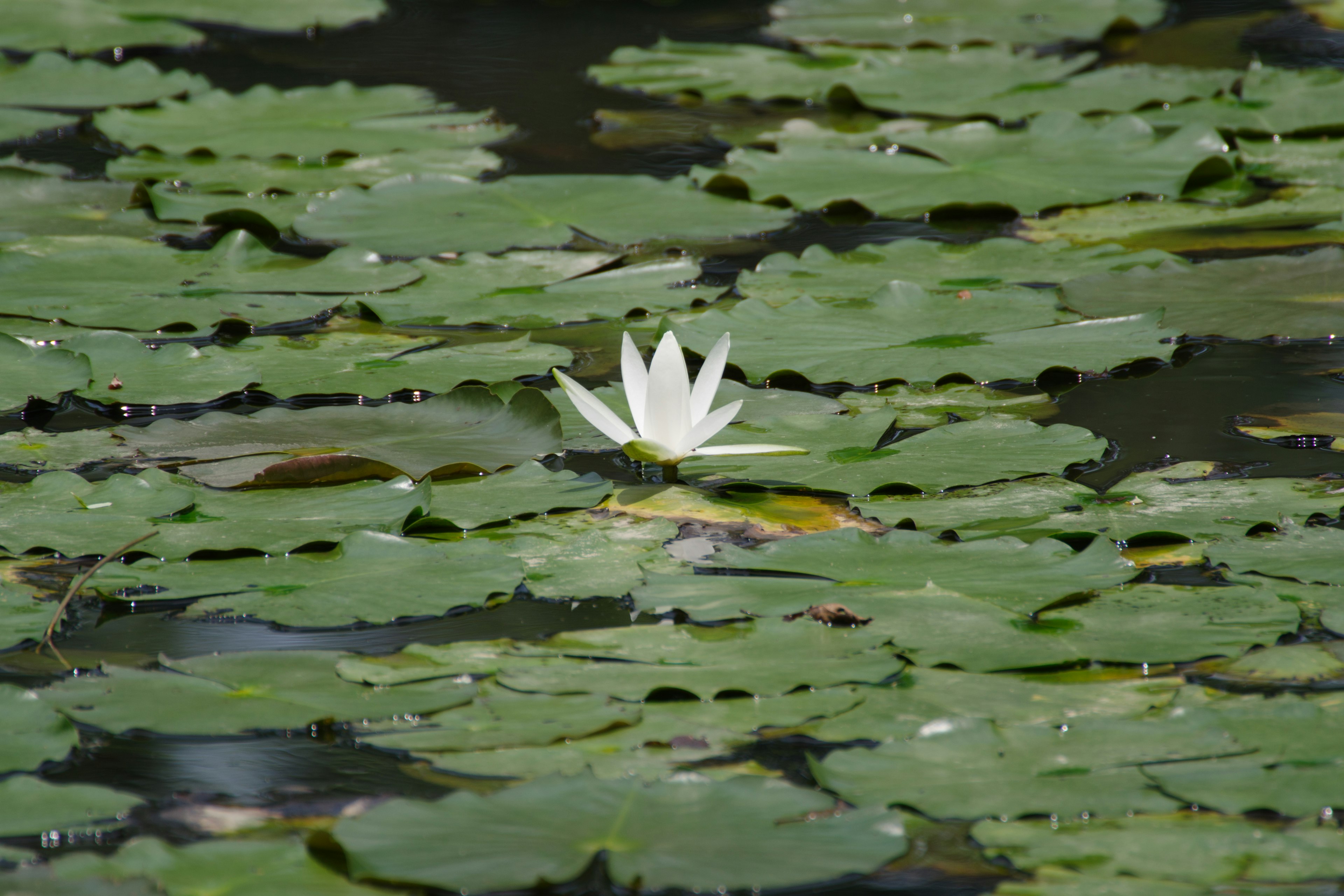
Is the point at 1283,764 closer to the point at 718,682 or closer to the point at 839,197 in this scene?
the point at 718,682

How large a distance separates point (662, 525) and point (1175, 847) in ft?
3.01

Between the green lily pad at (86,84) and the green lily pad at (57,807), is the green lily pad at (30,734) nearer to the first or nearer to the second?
the green lily pad at (57,807)

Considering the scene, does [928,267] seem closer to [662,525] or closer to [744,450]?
[744,450]

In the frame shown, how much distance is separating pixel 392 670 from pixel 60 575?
57 centimetres

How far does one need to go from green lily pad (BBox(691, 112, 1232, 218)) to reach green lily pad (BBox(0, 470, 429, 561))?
182 centimetres

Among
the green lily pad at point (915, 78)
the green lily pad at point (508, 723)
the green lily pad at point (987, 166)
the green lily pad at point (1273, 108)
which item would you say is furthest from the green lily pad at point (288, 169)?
the green lily pad at point (508, 723)

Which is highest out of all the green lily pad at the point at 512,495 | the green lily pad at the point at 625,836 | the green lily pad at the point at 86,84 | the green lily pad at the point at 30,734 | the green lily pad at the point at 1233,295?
the green lily pad at the point at 86,84

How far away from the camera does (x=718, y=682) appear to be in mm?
1559

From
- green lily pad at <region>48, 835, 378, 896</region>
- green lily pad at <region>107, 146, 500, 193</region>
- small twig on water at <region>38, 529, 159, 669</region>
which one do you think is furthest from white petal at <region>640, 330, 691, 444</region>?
green lily pad at <region>107, 146, 500, 193</region>

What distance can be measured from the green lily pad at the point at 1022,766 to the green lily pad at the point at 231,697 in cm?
48

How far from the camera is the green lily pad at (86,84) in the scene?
4.50 metres

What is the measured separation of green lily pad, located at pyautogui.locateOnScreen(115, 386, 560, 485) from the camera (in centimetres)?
212

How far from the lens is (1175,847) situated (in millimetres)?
1263

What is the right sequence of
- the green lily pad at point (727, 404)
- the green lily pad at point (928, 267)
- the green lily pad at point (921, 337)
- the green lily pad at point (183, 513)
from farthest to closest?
the green lily pad at point (928, 267) < the green lily pad at point (921, 337) < the green lily pad at point (727, 404) < the green lily pad at point (183, 513)
